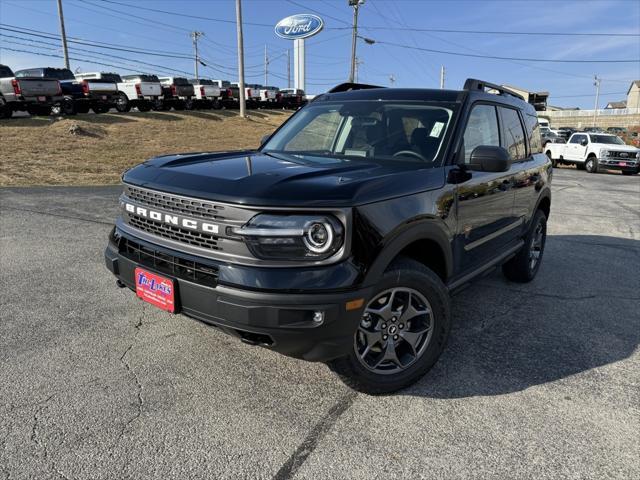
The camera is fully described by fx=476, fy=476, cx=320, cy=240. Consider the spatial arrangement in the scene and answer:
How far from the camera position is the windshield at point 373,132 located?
11.1ft

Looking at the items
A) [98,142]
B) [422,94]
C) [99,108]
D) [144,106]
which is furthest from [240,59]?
[422,94]

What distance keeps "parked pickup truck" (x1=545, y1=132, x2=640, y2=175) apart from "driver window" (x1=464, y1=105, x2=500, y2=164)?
56.5 feet

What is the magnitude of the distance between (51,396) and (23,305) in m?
1.56

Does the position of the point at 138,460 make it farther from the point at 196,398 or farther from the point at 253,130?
the point at 253,130

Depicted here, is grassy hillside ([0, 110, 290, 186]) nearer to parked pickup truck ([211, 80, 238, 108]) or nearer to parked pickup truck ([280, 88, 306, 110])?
parked pickup truck ([211, 80, 238, 108])

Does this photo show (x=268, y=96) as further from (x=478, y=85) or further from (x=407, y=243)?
(x=407, y=243)

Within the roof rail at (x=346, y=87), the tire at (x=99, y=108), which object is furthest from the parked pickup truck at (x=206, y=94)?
the roof rail at (x=346, y=87)

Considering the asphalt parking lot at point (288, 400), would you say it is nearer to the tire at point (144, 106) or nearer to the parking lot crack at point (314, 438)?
the parking lot crack at point (314, 438)

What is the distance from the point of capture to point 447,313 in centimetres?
302

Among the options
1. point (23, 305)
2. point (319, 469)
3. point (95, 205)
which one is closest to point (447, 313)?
point (319, 469)

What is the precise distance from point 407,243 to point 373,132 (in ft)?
4.03

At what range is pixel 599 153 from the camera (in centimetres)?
2008

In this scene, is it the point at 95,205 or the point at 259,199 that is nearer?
the point at 259,199

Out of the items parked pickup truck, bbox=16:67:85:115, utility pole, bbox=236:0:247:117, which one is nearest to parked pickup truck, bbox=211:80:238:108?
utility pole, bbox=236:0:247:117
